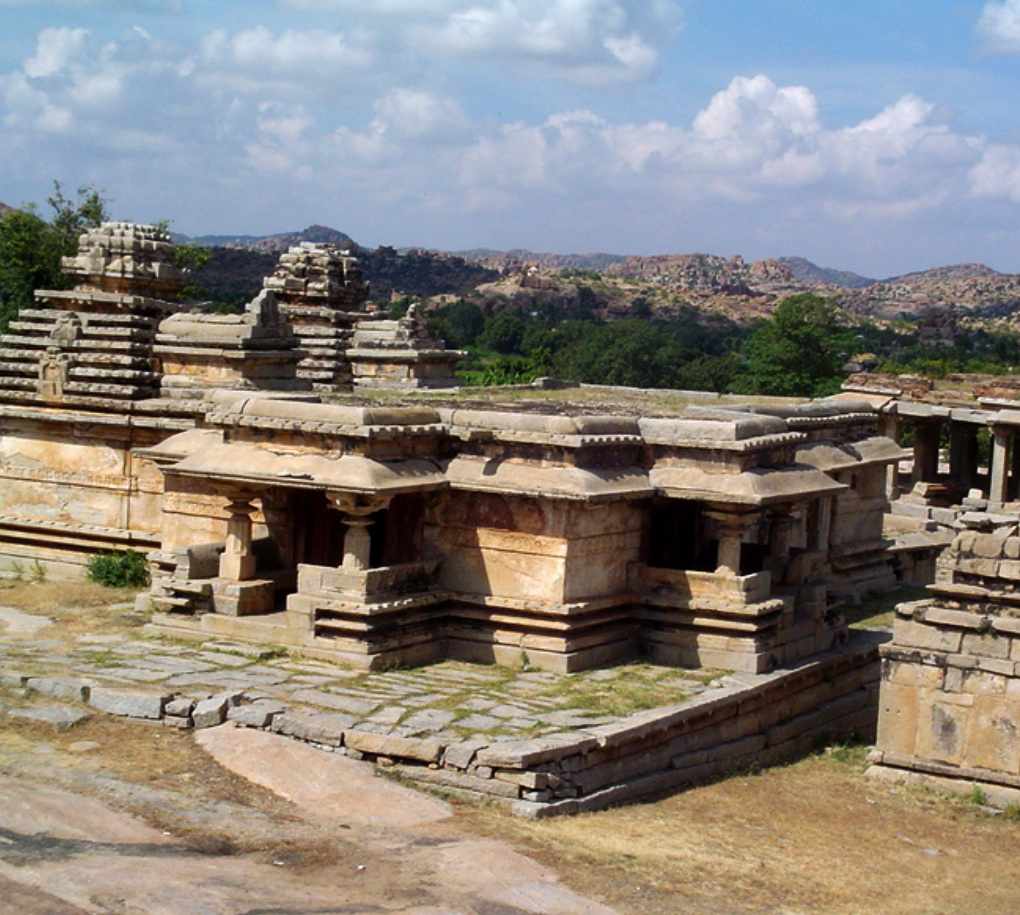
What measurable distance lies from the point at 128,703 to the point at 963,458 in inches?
977

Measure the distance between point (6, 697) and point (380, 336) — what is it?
1245 centimetres

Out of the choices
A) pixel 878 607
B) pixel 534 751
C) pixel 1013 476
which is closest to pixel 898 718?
pixel 534 751

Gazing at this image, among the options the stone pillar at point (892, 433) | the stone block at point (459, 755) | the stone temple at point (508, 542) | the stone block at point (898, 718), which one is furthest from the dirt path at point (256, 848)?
the stone pillar at point (892, 433)

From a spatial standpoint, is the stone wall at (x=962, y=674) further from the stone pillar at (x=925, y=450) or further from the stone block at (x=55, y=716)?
the stone pillar at (x=925, y=450)

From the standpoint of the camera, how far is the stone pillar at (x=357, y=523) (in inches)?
457

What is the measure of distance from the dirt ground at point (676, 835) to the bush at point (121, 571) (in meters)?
4.58

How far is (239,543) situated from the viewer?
12523mm

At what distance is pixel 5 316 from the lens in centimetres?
3428

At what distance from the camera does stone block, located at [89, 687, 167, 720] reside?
32.8 ft

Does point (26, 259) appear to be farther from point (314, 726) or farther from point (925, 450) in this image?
point (314, 726)

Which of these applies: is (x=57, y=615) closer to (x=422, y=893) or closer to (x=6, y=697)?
(x=6, y=697)

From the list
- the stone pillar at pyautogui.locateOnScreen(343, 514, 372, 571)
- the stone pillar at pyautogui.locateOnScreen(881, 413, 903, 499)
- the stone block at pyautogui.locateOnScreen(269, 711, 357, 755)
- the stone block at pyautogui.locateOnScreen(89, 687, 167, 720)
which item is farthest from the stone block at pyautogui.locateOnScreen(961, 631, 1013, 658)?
the stone pillar at pyautogui.locateOnScreen(881, 413, 903, 499)

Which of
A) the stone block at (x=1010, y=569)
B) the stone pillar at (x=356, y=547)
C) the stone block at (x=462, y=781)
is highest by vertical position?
the stone block at (x=1010, y=569)

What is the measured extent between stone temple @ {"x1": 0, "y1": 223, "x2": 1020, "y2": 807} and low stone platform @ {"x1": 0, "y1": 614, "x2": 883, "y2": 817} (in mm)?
121
